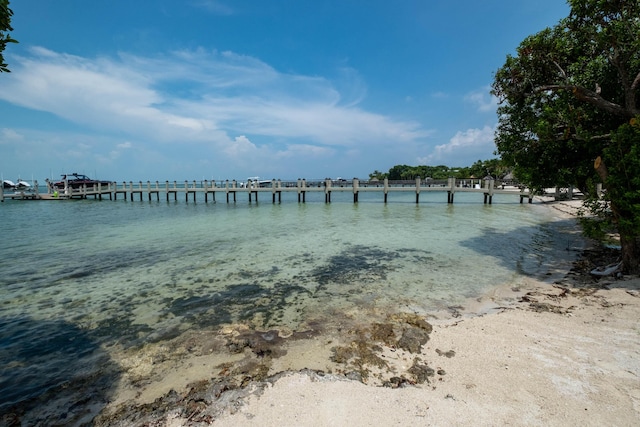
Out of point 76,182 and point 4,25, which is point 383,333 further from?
point 76,182

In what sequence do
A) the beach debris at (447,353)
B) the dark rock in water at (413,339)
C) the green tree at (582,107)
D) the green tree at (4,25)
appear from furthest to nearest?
the green tree at (582,107), the dark rock in water at (413,339), the beach debris at (447,353), the green tree at (4,25)

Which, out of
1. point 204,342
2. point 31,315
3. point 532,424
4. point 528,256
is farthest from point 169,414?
point 528,256

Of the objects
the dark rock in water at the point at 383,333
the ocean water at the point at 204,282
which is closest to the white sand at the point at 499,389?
the dark rock in water at the point at 383,333

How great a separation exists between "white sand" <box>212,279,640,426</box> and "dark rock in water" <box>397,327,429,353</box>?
14 cm

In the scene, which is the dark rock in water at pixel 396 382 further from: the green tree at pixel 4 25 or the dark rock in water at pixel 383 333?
the green tree at pixel 4 25

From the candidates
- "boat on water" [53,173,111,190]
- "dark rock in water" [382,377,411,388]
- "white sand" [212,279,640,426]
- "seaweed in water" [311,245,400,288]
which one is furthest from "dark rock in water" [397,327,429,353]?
"boat on water" [53,173,111,190]

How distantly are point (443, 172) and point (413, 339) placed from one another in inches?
3273

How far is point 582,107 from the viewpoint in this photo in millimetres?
8828

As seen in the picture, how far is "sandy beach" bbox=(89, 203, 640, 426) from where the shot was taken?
3.29 m

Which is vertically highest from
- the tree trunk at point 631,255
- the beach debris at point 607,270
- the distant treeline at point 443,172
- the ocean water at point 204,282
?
the distant treeline at point 443,172

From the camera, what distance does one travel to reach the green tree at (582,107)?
704 centimetres

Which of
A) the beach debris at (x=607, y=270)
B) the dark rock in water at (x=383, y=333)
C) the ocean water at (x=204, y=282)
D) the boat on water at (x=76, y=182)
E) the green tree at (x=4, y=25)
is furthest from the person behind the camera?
the boat on water at (x=76, y=182)

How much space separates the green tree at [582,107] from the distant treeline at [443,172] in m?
52.0

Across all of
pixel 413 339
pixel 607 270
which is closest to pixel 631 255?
pixel 607 270
